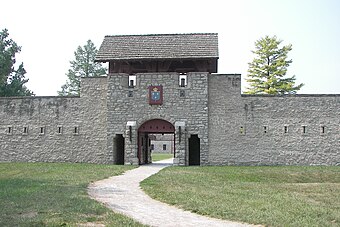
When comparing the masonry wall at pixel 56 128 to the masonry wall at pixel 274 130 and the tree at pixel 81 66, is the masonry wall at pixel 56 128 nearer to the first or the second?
the masonry wall at pixel 274 130

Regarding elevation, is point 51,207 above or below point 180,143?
below

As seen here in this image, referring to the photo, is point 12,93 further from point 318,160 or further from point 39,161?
point 318,160

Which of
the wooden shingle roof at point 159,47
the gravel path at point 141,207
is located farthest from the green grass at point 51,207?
the wooden shingle roof at point 159,47

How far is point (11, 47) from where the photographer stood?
37469 mm

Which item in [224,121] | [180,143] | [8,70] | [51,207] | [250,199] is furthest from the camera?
[8,70]

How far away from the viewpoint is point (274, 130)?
23906mm

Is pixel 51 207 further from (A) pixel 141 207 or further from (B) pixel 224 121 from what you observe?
(B) pixel 224 121

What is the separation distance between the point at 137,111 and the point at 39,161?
700 cm

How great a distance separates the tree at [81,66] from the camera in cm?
→ 5191

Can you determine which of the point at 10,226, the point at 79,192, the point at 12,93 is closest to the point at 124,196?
the point at 79,192

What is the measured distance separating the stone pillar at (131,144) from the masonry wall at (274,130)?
14.4ft

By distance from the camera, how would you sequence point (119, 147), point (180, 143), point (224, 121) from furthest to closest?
point (119, 147), point (224, 121), point (180, 143)

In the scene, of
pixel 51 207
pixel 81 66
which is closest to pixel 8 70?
pixel 81 66

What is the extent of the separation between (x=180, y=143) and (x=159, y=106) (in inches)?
99.4
